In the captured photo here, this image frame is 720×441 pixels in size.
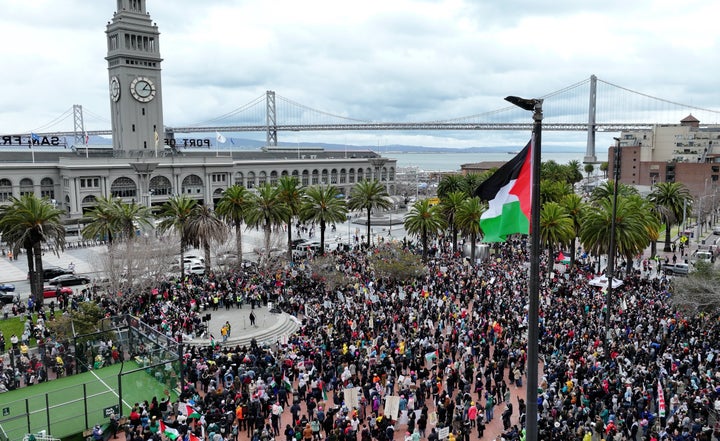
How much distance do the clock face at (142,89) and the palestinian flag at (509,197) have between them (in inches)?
3174

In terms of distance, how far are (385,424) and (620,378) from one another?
9.37 meters

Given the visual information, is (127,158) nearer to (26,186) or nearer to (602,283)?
(26,186)

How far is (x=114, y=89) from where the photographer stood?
8356 cm

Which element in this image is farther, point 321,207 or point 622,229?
point 321,207

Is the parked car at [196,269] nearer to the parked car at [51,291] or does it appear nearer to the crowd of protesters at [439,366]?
the crowd of protesters at [439,366]

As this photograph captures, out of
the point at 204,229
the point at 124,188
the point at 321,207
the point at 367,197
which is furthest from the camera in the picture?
the point at 124,188

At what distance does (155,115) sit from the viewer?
280ft

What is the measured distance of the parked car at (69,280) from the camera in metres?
42.4

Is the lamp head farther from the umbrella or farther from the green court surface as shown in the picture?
the umbrella

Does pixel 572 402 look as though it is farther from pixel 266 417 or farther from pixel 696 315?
pixel 696 315

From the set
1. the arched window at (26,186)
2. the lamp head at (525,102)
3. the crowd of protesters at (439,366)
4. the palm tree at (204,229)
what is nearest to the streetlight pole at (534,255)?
the lamp head at (525,102)

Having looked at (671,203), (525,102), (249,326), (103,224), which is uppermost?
(525,102)

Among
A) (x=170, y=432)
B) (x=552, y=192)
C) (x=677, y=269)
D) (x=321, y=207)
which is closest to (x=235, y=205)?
(x=321, y=207)

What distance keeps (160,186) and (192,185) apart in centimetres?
513
